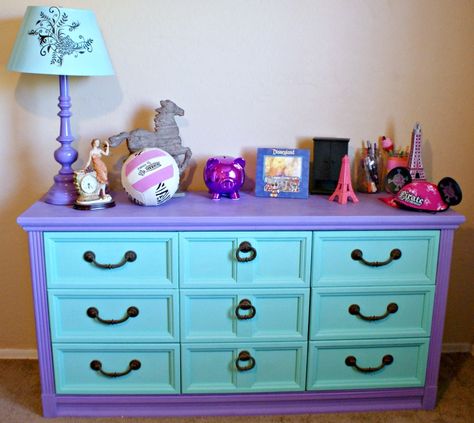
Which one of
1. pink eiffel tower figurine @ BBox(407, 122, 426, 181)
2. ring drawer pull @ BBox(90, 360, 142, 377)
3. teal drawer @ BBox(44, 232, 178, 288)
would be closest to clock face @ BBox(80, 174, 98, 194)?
teal drawer @ BBox(44, 232, 178, 288)

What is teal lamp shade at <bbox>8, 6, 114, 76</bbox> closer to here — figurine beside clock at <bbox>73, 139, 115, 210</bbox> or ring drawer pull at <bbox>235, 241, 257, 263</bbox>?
figurine beside clock at <bbox>73, 139, 115, 210</bbox>

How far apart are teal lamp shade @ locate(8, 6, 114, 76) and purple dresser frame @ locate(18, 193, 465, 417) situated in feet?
1.53

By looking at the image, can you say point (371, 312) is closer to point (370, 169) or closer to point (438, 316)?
point (438, 316)

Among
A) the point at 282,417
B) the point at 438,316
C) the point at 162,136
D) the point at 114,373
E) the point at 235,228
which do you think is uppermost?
the point at 162,136

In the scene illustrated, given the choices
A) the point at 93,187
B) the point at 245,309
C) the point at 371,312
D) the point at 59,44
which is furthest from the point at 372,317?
the point at 59,44

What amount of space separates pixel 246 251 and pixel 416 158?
789 millimetres

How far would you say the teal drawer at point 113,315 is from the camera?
191 centimetres

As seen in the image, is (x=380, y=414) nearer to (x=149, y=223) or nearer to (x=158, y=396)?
(x=158, y=396)

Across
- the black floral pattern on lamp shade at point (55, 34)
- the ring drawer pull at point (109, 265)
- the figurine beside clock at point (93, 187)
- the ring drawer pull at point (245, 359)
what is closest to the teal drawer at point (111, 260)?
the ring drawer pull at point (109, 265)

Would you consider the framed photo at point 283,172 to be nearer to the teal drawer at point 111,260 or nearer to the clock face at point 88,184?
the teal drawer at point 111,260

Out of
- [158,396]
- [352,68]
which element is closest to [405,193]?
[352,68]

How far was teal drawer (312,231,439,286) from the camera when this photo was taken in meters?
1.92

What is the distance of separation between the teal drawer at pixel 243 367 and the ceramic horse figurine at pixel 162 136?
669 millimetres

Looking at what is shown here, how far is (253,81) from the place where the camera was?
7.20 ft
